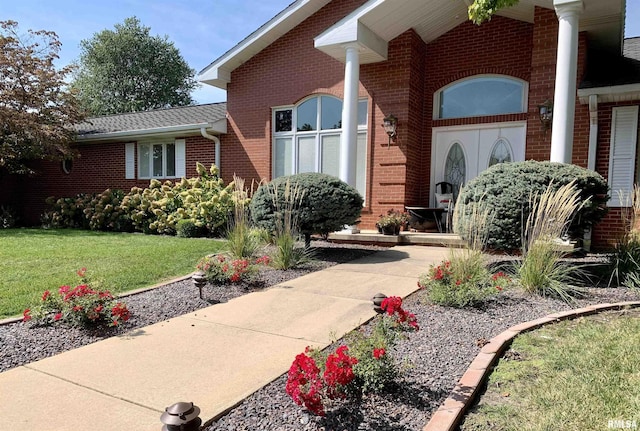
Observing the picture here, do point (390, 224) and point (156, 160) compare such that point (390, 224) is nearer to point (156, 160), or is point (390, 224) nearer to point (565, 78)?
point (565, 78)

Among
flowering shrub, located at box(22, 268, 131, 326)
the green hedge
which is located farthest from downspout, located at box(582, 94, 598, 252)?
flowering shrub, located at box(22, 268, 131, 326)

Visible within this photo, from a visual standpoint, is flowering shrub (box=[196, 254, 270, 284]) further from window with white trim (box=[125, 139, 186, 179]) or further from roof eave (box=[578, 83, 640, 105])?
window with white trim (box=[125, 139, 186, 179])

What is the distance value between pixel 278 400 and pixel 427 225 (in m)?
7.38

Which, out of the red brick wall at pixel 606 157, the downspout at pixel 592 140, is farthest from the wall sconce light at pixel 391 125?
the red brick wall at pixel 606 157

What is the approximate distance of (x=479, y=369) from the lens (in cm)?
294

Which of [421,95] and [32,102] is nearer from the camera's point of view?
[421,95]

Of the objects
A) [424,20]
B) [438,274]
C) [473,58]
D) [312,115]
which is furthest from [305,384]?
[312,115]

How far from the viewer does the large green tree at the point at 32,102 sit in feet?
42.3

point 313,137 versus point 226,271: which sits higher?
point 313,137

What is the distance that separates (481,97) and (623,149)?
3.02m

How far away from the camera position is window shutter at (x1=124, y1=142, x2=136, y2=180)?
1391cm

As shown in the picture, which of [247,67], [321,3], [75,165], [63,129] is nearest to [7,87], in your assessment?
[63,129]

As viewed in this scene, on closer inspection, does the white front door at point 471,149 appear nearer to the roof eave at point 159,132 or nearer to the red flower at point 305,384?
the roof eave at point 159,132

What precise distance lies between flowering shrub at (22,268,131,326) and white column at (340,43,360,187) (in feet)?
18.9
